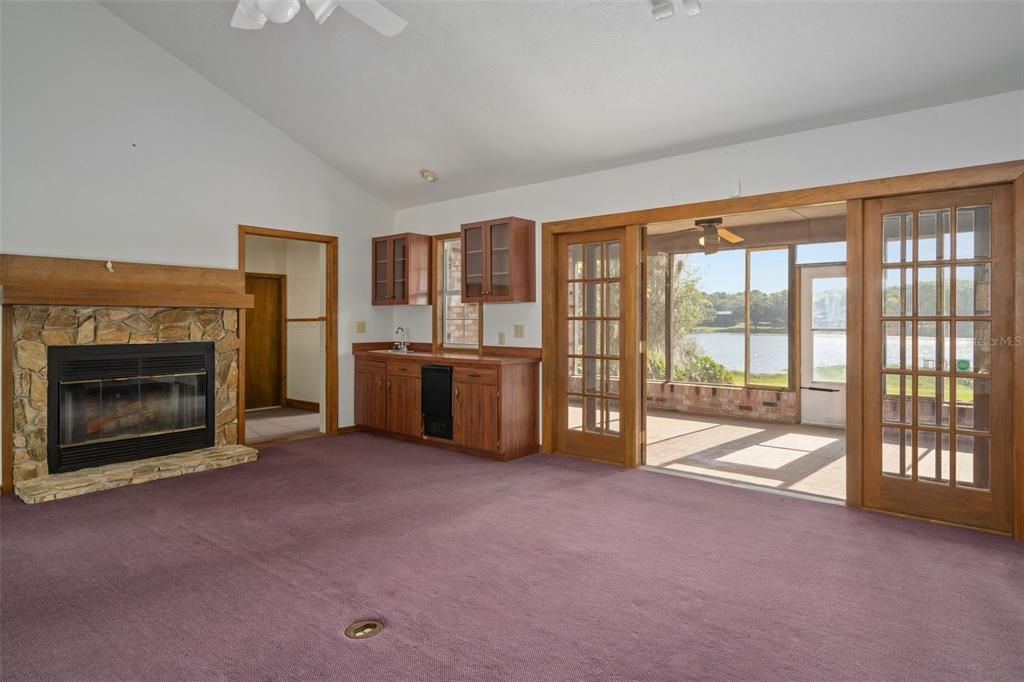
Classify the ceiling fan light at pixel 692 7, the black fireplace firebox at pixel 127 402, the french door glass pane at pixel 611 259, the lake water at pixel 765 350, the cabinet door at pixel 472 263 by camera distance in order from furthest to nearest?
the lake water at pixel 765 350 < the cabinet door at pixel 472 263 < the french door glass pane at pixel 611 259 < the black fireplace firebox at pixel 127 402 < the ceiling fan light at pixel 692 7

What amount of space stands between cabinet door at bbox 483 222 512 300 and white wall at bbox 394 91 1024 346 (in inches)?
11.6

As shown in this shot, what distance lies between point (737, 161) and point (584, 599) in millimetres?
3344

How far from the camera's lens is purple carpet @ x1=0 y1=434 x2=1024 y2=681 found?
7.03ft

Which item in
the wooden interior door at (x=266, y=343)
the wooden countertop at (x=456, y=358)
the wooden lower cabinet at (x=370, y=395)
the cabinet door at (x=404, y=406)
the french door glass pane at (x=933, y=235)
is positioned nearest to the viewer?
the french door glass pane at (x=933, y=235)

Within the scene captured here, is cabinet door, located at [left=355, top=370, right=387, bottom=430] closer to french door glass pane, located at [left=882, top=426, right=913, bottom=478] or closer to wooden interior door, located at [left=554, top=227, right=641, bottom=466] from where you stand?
wooden interior door, located at [left=554, top=227, right=641, bottom=466]

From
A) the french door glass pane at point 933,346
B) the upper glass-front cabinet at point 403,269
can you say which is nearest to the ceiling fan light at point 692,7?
the french door glass pane at point 933,346

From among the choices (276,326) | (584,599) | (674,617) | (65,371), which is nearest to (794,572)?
(674,617)

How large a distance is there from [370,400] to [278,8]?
4.16 meters

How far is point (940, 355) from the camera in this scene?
3.66 meters

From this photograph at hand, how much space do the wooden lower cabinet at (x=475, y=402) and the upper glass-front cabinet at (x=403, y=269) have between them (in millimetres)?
733

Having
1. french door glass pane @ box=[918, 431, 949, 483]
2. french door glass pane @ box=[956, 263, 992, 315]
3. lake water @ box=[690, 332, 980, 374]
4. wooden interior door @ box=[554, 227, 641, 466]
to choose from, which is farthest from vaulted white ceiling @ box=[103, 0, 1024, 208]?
lake water @ box=[690, 332, 980, 374]

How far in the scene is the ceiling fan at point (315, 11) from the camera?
2916 millimetres

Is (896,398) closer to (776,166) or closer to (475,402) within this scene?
(776,166)

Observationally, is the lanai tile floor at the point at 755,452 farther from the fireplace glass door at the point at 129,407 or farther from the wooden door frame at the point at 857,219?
the fireplace glass door at the point at 129,407
